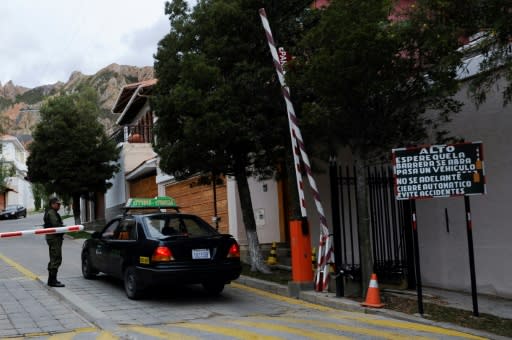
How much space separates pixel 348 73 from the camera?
782 centimetres

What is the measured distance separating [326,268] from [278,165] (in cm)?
392

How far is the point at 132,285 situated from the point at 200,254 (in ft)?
4.40

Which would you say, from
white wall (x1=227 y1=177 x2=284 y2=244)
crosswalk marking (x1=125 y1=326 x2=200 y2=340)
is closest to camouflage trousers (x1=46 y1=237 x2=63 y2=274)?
crosswalk marking (x1=125 y1=326 x2=200 y2=340)

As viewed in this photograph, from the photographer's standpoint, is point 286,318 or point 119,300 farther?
point 119,300

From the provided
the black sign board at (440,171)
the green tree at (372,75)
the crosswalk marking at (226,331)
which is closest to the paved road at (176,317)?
the crosswalk marking at (226,331)

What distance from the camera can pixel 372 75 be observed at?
7.94 metres

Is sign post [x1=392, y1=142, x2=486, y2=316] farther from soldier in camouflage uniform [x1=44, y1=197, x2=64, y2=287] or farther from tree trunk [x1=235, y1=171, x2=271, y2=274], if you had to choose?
soldier in camouflage uniform [x1=44, y1=197, x2=64, y2=287]

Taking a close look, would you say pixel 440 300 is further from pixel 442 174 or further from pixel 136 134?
pixel 136 134

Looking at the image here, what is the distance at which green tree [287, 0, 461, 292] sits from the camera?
7.36 meters

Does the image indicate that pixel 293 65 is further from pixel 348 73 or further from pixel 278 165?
pixel 278 165

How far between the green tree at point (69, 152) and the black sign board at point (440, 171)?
21.4 m

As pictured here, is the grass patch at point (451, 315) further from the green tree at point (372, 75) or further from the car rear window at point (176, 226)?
the car rear window at point (176, 226)

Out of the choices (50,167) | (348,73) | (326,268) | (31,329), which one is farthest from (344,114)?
(50,167)

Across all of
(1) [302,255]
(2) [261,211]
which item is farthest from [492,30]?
(2) [261,211]
